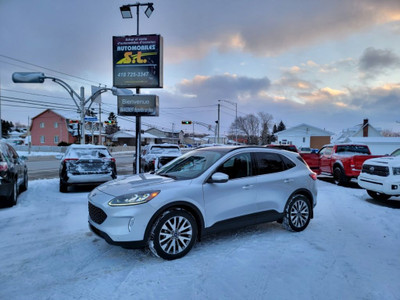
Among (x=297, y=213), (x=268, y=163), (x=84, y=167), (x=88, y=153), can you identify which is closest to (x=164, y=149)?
(x=88, y=153)

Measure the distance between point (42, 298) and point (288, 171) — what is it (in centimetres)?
424

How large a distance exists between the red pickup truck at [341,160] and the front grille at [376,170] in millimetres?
2551

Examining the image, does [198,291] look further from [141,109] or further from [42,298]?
[141,109]

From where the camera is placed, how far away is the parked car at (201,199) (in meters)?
3.54

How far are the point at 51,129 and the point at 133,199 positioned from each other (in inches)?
2356

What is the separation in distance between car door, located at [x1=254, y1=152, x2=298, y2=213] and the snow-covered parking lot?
62 cm

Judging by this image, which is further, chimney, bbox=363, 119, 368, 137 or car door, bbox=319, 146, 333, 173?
chimney, bbox=363, 119, 368, 137

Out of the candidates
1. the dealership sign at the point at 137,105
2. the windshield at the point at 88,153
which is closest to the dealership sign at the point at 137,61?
the dealership sign at the point at 137,105

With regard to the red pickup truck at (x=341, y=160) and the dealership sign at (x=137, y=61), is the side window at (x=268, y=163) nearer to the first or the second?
the red pickup truck at (x=341, y=160)

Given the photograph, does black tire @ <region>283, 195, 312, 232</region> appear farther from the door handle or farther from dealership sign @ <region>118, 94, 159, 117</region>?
dealership sign @ <region>118, 94, 159, 117</region>

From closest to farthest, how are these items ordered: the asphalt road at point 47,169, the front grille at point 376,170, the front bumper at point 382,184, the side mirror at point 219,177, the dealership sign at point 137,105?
the side mirror at point 219,177
the front bumper at point 382,184
the front grille at point 376,170
the dealership sign at point 137,105
the asphalt road at point 47,169

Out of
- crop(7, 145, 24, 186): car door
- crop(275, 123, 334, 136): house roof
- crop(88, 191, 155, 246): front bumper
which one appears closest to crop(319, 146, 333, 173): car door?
crop(88, 191, 155, 246): front bumper

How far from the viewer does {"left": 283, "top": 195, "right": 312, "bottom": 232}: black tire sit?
4.93 m

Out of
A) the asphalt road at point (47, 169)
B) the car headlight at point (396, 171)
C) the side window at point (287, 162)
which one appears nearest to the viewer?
the side window at point (287, 162)
